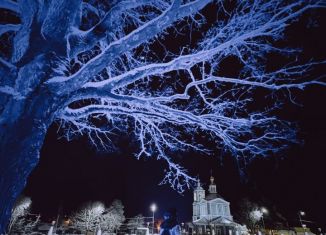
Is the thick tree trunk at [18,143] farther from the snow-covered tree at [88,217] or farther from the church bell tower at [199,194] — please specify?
the church bell tower at [199,194]

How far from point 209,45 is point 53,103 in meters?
3.52

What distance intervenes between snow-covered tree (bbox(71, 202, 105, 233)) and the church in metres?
30.5

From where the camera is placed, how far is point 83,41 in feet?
14.5

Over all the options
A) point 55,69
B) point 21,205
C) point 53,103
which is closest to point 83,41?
point 55,69

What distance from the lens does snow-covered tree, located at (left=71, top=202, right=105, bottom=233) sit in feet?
153

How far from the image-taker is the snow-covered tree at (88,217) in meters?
46.5

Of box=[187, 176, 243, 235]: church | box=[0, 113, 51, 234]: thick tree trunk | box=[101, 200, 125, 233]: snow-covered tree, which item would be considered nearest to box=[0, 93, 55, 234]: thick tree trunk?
box=[0, 113, 51, 234]: thick tree trunk

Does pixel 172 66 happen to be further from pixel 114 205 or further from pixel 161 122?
pixel 114 205

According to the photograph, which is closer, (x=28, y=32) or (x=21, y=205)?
(x=28, y=32)

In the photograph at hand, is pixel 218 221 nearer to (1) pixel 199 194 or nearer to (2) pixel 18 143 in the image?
(1) pixel 199 194

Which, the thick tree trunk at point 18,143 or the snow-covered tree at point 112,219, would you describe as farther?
the snow-covered tree at point 112,219

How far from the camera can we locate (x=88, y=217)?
46750 millimetres

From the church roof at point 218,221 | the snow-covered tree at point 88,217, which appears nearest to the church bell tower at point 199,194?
the church roof at point 218,221

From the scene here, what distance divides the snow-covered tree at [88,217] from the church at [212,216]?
30502 mm
